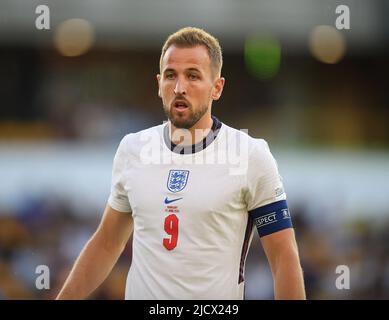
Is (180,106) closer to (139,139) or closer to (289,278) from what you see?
(139,139)

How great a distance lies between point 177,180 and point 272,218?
1.64 feet

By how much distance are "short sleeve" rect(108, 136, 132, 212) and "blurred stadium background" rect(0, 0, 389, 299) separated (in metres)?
5.81

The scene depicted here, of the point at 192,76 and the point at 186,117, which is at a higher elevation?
the point at 192,76

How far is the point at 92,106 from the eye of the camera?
1420 centimetres

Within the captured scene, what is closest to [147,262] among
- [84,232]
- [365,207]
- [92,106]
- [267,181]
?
[267,181]

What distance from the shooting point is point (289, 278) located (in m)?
3.70

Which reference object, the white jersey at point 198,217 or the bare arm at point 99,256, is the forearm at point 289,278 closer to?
the white jersey at point 198,217

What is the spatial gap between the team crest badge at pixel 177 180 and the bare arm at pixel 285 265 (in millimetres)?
478

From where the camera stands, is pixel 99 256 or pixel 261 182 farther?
pixel 99 256

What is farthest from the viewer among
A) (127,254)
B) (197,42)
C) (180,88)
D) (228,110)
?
(228,110)

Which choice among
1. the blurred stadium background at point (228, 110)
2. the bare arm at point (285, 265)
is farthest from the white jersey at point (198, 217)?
the blurred stadium background at point (228, 110)

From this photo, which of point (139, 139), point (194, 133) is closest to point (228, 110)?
point (139, 139)

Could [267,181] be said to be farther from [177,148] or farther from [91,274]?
[91,274]

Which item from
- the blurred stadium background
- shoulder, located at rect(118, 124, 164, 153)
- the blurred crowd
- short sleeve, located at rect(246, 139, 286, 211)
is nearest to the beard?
shoulder, located at rect(118, 124, 164, 153)
